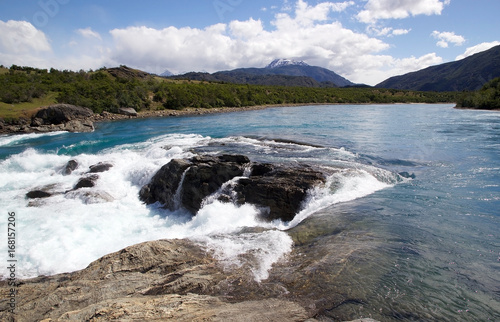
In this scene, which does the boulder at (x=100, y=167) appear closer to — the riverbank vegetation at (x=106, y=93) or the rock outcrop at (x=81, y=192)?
the rock outcrop at (x=81, y=192)

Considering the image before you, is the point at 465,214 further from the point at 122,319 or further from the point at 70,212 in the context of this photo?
the point at 70,212

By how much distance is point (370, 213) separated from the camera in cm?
922

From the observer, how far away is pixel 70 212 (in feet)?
38.8

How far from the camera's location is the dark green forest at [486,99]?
50459 millimetres

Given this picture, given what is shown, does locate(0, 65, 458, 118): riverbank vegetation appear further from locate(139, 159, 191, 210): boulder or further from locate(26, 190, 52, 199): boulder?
locate(139, 159, 191, 210): boulder

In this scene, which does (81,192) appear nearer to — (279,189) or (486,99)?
(279,189)

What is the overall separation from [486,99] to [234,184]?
61466mm

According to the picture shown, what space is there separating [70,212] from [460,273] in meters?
13.6

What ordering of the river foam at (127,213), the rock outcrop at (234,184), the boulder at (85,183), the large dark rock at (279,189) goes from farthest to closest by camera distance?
1. the boulder at (85,183)
2. the rock outcrop at (234,184)
3. the large dark rock at (279,189)
4. the river foam at (127,213)

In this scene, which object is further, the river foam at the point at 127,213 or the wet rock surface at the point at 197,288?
the river foam at the point at 127,213

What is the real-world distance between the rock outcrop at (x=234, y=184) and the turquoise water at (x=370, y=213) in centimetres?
69

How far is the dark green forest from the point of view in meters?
50.5

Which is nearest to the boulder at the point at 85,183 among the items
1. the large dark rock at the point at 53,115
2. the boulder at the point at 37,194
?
the boulder at the point at 37,194

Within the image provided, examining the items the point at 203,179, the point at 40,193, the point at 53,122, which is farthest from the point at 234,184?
the point at 53,122
